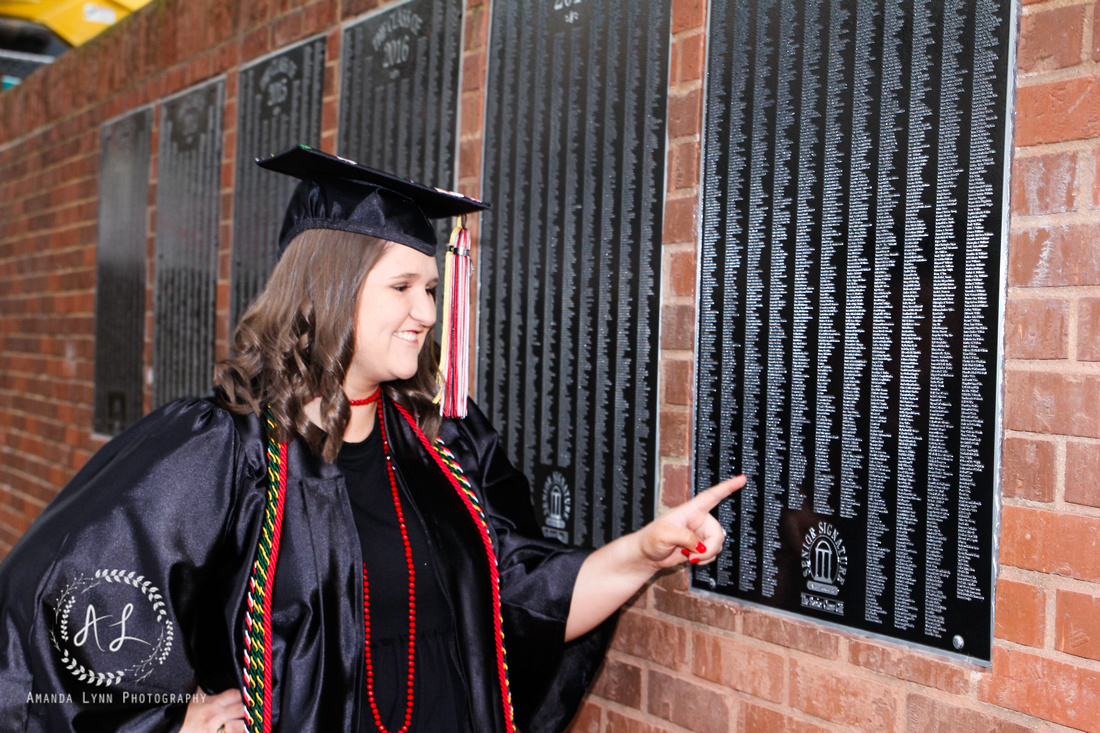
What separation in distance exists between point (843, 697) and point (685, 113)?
3.92 ft

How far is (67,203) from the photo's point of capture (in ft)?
14.5

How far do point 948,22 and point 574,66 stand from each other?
90 centimetres

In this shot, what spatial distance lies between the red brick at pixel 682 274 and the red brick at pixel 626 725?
3.10 feet

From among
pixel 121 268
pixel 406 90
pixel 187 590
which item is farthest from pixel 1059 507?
pixel 121 268

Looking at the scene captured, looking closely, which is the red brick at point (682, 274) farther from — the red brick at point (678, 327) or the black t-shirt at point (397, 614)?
the black t-shirt at point (397, 614)

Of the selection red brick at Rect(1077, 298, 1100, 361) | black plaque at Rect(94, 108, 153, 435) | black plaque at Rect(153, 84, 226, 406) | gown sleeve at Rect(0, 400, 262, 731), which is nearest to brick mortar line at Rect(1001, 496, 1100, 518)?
red brick at Rect(1077, 298, 1100, 361)

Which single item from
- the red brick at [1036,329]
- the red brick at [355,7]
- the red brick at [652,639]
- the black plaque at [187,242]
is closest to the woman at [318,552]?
the red brick at [652,639]

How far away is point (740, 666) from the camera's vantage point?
72.4 inches

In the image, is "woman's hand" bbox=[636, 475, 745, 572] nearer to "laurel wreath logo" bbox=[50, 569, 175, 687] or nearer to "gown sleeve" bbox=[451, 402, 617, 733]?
"gown sleeve" bbox=[451, 402, 617, 733]

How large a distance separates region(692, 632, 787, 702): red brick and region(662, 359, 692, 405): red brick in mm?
494

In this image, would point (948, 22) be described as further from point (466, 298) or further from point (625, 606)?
point (625, 606)

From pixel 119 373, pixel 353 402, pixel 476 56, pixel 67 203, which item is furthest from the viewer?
pixel 67 203

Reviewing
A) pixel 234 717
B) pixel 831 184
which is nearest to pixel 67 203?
pixel 234 717

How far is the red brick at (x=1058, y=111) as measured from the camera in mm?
1391
